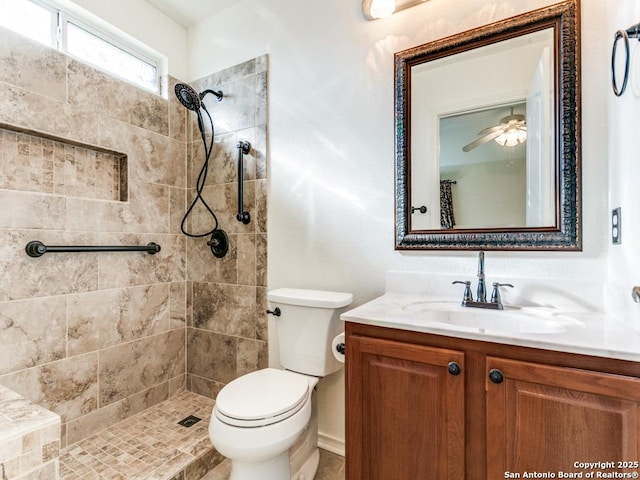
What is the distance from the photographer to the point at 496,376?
0.86 m

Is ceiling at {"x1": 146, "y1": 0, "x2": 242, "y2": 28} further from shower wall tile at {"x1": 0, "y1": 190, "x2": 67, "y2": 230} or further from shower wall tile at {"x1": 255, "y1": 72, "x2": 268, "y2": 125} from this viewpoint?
shower wall tile at {"x1": 0, "y1": 190, "x2": 67, "y2": 230}

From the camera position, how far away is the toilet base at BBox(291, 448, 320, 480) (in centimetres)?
146

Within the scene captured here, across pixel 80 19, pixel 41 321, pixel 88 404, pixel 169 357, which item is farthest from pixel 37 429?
pixel 80 19

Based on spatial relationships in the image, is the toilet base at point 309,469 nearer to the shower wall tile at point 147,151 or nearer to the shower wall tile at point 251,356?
the shower wall tile at point 251,356

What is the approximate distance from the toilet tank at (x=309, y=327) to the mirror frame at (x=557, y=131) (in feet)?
1.69

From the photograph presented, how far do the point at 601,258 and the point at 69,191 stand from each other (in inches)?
97.5

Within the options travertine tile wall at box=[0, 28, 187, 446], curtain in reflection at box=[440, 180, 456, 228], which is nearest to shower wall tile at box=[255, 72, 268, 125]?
travertine tile wall at box=[0, 28, 187, 446]

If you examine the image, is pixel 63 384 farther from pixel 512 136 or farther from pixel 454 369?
pixel 512 136

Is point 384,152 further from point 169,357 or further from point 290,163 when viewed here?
point 169,357

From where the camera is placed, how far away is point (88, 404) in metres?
1.71

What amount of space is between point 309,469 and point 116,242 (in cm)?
164

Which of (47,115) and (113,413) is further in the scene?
(113,413)

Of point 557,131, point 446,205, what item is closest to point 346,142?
point 446,205

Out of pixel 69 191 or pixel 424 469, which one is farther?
pixel 69 191
